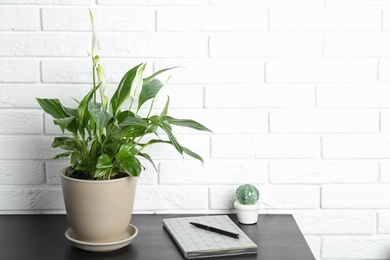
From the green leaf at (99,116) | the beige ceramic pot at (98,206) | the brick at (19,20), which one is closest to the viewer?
the green leaf at (99,116)

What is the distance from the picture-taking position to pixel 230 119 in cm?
174

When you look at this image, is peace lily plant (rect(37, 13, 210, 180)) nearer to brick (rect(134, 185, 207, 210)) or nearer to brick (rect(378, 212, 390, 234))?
brick (rect(134, 185, 207, 210))

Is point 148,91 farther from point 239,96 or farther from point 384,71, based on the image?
→ point 384,71

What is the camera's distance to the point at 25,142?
1743 mm

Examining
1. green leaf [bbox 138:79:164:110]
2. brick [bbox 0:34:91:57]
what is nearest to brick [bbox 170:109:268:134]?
green leaf [bbox 138:79:164:110]

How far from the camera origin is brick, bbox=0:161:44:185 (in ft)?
5.74

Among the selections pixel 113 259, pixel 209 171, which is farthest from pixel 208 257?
pixel 209 171

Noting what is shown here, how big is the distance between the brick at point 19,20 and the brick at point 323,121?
0.70 m

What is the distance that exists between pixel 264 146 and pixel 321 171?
180 mm

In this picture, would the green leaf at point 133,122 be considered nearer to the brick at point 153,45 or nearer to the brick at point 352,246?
the brick at point 153,45

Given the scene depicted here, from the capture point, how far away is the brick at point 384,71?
1729mm

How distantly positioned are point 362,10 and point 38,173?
1011 millimetres

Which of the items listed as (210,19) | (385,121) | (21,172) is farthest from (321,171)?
(21,172)

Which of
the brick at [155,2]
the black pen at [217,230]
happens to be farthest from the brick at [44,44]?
the black pen at [217,230]
